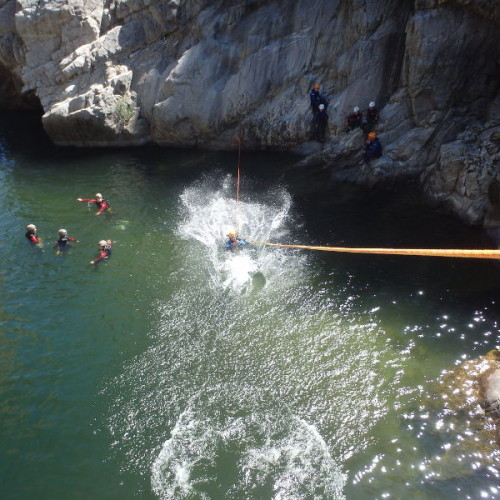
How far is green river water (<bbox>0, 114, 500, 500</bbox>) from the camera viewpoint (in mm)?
7340

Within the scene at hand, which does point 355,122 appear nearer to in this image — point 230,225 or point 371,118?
point 371,118

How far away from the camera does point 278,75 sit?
18844 millimetres

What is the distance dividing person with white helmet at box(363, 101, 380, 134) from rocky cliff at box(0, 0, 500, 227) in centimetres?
27

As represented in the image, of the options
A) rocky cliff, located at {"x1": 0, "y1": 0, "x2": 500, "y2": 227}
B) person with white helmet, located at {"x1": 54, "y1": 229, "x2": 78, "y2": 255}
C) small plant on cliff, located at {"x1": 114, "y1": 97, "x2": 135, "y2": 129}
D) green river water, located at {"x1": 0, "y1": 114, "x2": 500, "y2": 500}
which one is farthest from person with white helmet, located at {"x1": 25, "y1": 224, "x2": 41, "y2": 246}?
small plant on cliff, located at {"x1": 114, "y1": 97, "x2": 135, "y2": 129}

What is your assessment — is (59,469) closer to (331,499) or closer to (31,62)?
(331,499)

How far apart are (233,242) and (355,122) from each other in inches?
303

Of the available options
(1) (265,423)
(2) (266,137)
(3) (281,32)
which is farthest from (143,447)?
(3) (281,32)

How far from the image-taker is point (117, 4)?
71.8 feet

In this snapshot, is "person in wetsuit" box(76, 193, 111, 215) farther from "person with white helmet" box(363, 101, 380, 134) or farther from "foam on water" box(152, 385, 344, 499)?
"person with white helmet" box(363, 101, 380, 134)

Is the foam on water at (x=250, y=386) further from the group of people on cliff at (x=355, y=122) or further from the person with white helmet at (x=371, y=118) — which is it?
the person with white helmet at (x=371, y=118)

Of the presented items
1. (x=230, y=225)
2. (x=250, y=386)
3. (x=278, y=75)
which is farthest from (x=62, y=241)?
(x=278, y=75)

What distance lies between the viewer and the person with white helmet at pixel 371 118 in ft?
52.2

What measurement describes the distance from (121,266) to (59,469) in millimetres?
6368

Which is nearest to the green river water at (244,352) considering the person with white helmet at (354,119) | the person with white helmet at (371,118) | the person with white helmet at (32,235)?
the person with white helmet at (32,235)
